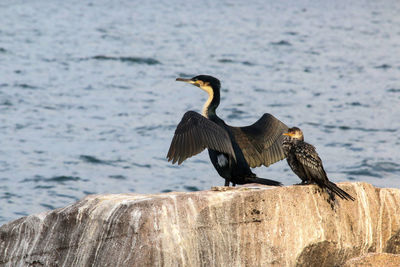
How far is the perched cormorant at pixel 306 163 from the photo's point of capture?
18.5 feet

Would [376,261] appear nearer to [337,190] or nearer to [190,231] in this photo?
[337,190]

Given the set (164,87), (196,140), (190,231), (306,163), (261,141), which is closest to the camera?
(190,231)

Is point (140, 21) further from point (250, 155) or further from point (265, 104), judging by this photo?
point (250, 155)

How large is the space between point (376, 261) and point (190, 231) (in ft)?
4.53

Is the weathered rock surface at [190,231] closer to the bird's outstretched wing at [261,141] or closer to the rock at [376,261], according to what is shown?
the rock at [376,261]

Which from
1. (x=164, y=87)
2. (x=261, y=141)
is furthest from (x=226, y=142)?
(x=164, y=87)

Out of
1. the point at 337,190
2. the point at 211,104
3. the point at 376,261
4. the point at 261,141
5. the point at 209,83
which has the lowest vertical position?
the point at 376,261

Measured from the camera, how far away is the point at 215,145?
6.44 meters

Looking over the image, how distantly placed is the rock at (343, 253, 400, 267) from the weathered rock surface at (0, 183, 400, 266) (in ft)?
0.98

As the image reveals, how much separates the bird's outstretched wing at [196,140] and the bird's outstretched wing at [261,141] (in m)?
0.65

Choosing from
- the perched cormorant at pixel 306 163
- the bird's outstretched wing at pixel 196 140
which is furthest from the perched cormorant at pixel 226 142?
the perched cormorant at pixel 306 163

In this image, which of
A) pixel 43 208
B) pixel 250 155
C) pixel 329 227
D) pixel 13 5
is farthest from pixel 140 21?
pixel 329 227

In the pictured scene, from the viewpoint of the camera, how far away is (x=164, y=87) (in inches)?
648

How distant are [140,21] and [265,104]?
32.3 feet
